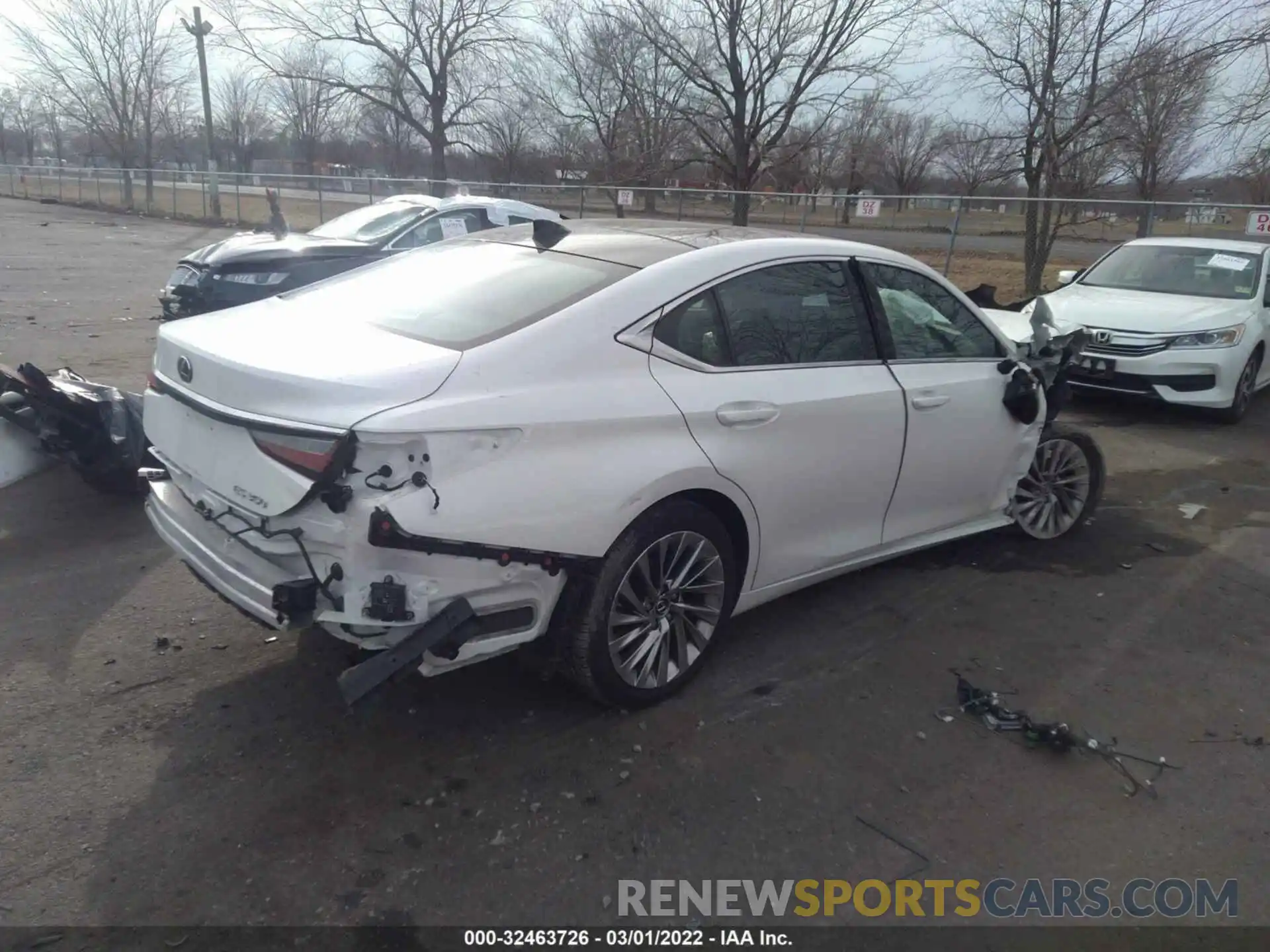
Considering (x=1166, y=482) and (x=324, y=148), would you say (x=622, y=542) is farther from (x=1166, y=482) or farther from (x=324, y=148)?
(x=324, y=148)

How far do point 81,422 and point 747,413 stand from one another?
12.5ft

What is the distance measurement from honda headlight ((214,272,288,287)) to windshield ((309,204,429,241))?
126 cm

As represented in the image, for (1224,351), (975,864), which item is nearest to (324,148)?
(1224,351)

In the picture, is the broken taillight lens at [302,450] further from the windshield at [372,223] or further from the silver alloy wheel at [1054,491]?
the windshield at [372,223]

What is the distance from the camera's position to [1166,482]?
6766 millimetres

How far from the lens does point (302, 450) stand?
9.12ft

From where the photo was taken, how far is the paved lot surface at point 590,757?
8.84 feet

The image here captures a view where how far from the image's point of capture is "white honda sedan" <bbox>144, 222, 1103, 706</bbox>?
2.78m

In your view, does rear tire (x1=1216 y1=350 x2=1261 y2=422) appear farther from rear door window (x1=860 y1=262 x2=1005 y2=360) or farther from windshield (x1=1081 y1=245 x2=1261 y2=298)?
rear door window (x1=860 y1=262 x2=1005 y2=360)

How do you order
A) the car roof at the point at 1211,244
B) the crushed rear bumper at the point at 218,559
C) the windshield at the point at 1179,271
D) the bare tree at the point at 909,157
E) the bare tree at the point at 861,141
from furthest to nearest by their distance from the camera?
the bare tree at the point at 909,157 → the bare tree at the point at 861,141 → the car roof at the point at 1211,244 → the windshield at the point at 1179,271 → the crushed rear bumper at the point at 218,559

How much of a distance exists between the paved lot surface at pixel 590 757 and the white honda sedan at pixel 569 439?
1.28 ft

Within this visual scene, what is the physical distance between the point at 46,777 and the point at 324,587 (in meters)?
1.16

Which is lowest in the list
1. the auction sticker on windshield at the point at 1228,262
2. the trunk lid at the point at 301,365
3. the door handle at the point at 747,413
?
the door handle at the point at 747,413

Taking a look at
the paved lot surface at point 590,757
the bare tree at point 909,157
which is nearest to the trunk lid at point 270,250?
the paved lot surface at point 590,757
